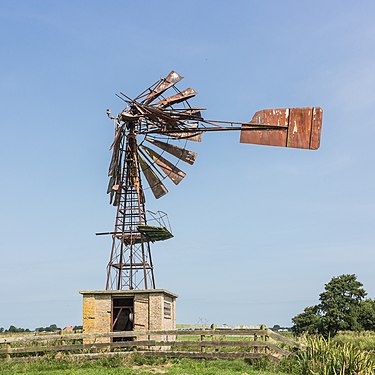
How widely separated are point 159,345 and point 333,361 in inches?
255

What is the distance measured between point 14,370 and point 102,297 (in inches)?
216

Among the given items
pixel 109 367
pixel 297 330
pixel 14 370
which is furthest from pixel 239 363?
pixel 297 330

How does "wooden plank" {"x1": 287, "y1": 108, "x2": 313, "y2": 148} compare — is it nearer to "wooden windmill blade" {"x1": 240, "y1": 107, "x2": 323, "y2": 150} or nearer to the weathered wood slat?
"wooden windmill blade" {"x1": 240, "y1": 107, "x2": 323, "y2": 150}

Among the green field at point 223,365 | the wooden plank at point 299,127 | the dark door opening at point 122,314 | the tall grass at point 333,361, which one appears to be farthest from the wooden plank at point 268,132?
the dark door opening at point 122,314

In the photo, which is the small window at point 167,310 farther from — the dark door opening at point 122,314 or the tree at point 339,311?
the tree at point 339,311

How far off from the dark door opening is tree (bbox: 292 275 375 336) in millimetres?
35817

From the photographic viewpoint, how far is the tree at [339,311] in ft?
194

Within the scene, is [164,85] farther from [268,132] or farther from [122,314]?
[122,314]

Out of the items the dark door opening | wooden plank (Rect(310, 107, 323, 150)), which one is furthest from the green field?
wooden plank (Rect(310, 107, 323, 150))

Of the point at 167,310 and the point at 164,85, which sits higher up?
the point at 164,85

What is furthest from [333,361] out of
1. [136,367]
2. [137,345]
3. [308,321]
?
[308,321]

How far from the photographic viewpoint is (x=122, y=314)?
1054 inches

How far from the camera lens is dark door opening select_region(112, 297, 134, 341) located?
23531 mm

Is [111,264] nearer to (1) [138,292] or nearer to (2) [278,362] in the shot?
(1) [138,292]
